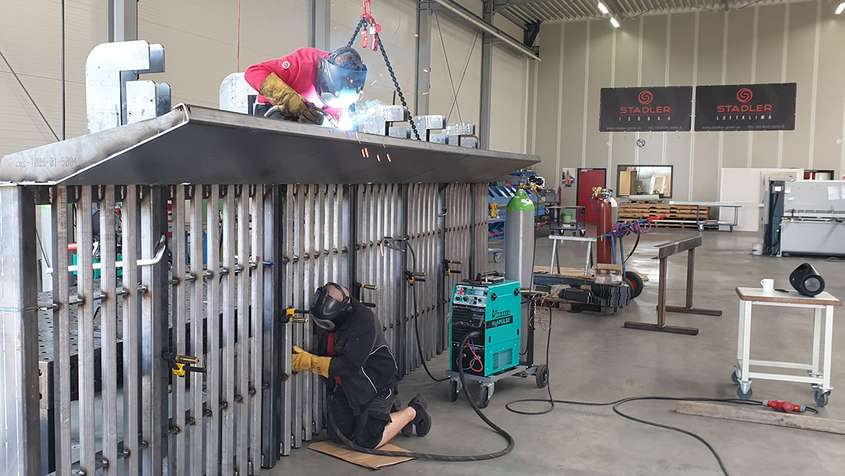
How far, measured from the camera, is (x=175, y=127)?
91.5 inches

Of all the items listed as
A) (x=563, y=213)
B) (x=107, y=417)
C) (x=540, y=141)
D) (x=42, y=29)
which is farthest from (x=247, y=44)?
(x=540, y=141)

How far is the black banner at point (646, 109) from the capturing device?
21.5m

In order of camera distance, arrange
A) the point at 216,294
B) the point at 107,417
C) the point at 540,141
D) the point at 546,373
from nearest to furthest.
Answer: the point at 107,417, the point at 216,294, the point at 546,373, the point at 540,141

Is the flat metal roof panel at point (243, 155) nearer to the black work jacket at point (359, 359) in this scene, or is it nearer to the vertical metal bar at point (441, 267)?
the black work jacket at point (359, 359)

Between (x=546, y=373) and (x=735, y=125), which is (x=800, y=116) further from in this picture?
(x=546, y=373)

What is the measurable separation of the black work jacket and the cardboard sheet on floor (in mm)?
262

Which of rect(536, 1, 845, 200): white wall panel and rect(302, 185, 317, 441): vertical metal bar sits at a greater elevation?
rect(536, 1, 845, 200): white wall panel

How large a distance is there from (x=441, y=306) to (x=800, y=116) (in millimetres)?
18309

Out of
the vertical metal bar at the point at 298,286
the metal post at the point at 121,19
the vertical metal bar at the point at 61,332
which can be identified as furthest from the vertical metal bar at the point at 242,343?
the metal post at the point at 121,19

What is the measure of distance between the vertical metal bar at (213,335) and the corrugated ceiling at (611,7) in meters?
17.8

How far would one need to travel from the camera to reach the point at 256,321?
3.68 meters

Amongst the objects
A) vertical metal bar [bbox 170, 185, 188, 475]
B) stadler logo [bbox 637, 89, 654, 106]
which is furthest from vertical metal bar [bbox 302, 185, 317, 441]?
stadler logo [bbox 637, 89, 654, 106]

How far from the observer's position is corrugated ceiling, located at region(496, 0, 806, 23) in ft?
67.6

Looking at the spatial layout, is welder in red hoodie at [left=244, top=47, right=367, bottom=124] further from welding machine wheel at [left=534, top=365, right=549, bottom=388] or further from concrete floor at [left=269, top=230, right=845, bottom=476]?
welding machine wheel at [left=534, top=365, right=549, bottom=388]
